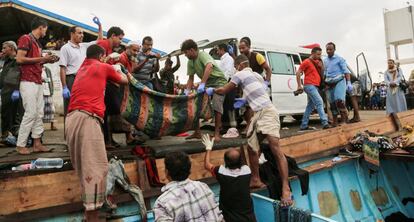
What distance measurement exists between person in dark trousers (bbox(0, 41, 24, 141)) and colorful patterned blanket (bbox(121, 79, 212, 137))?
1930 mm

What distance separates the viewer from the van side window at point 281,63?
8.09 m

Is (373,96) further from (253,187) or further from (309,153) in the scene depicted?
(253,187)

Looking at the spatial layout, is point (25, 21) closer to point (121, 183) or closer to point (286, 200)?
point (121, 183)

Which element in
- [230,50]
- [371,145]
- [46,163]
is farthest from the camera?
[230,50]

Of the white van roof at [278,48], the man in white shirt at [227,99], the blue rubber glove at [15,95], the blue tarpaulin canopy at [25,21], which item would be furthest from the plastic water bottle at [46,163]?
the blue tarpaulin canopy at [25,21]

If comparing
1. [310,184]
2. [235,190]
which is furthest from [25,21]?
[235,190]

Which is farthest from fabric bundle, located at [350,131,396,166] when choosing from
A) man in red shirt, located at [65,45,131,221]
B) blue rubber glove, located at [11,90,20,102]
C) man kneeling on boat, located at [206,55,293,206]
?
blue rubber glove, located at [11,90,20,102]

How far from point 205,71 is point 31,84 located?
228 centimetres

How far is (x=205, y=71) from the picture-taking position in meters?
5.05

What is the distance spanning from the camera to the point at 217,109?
16.8ft

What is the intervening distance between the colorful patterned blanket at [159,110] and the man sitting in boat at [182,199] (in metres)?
1.53

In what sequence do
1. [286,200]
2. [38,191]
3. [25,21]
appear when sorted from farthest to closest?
[25,21], [286,200], [38,191]

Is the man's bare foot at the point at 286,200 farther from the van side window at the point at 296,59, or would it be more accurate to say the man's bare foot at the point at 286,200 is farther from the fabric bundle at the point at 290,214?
the van side window at the point at 296,59

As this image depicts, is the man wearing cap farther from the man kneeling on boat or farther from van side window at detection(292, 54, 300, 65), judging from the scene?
van side window at detection(292, 54, 300, 65)
